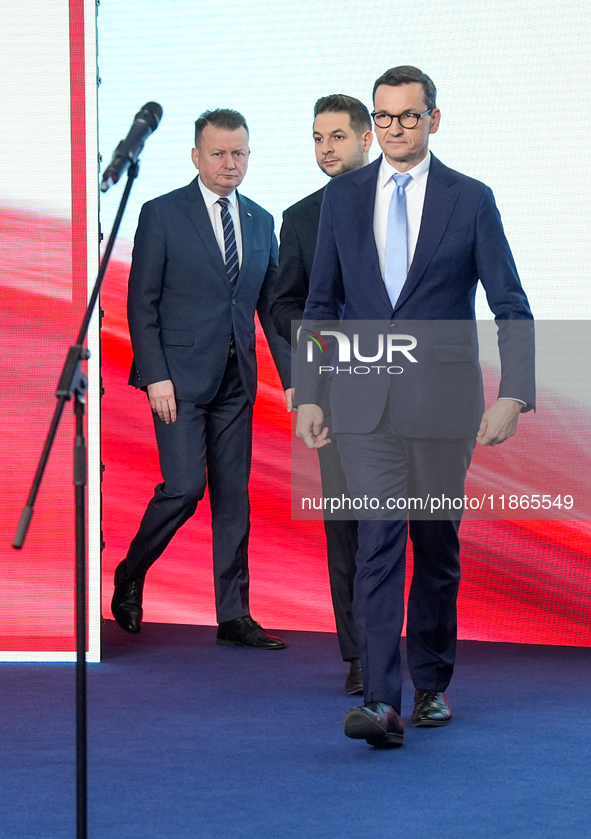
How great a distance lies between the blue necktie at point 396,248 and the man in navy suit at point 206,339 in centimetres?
102

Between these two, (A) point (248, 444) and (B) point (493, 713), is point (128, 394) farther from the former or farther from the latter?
(B) point (493, 713)

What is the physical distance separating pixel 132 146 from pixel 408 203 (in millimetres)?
932

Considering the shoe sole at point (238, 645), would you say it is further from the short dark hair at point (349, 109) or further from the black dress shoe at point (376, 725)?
the short dark hair at point (349, 109)

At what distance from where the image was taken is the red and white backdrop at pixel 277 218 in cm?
360

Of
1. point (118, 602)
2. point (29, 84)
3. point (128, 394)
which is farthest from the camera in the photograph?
point (128, 394)

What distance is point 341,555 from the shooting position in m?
3.34

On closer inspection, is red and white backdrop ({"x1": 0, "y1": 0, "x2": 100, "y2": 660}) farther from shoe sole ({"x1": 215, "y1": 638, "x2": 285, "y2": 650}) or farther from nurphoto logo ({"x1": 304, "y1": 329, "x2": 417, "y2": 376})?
nurphoto logo ({"x1": 304, "y1": 329, "x2": 417, "y2": 376})

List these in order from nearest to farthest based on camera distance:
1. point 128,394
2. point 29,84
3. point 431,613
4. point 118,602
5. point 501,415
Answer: point 501,415, point 431,613, point 29,84, point 118,602, point 128,394

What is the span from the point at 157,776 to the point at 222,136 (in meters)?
2.08

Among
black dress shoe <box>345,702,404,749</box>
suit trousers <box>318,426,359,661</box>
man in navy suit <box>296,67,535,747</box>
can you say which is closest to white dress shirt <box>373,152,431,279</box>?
man in navy suit <box>296,67,535,747</box>

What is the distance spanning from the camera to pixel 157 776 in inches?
96.4

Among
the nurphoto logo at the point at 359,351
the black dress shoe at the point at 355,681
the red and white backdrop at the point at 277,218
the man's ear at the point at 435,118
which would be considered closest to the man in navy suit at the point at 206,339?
the red and white backdrop at the point at 277,218

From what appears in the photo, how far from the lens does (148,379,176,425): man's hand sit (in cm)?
375

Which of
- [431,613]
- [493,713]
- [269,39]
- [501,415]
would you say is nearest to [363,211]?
[501,415]
